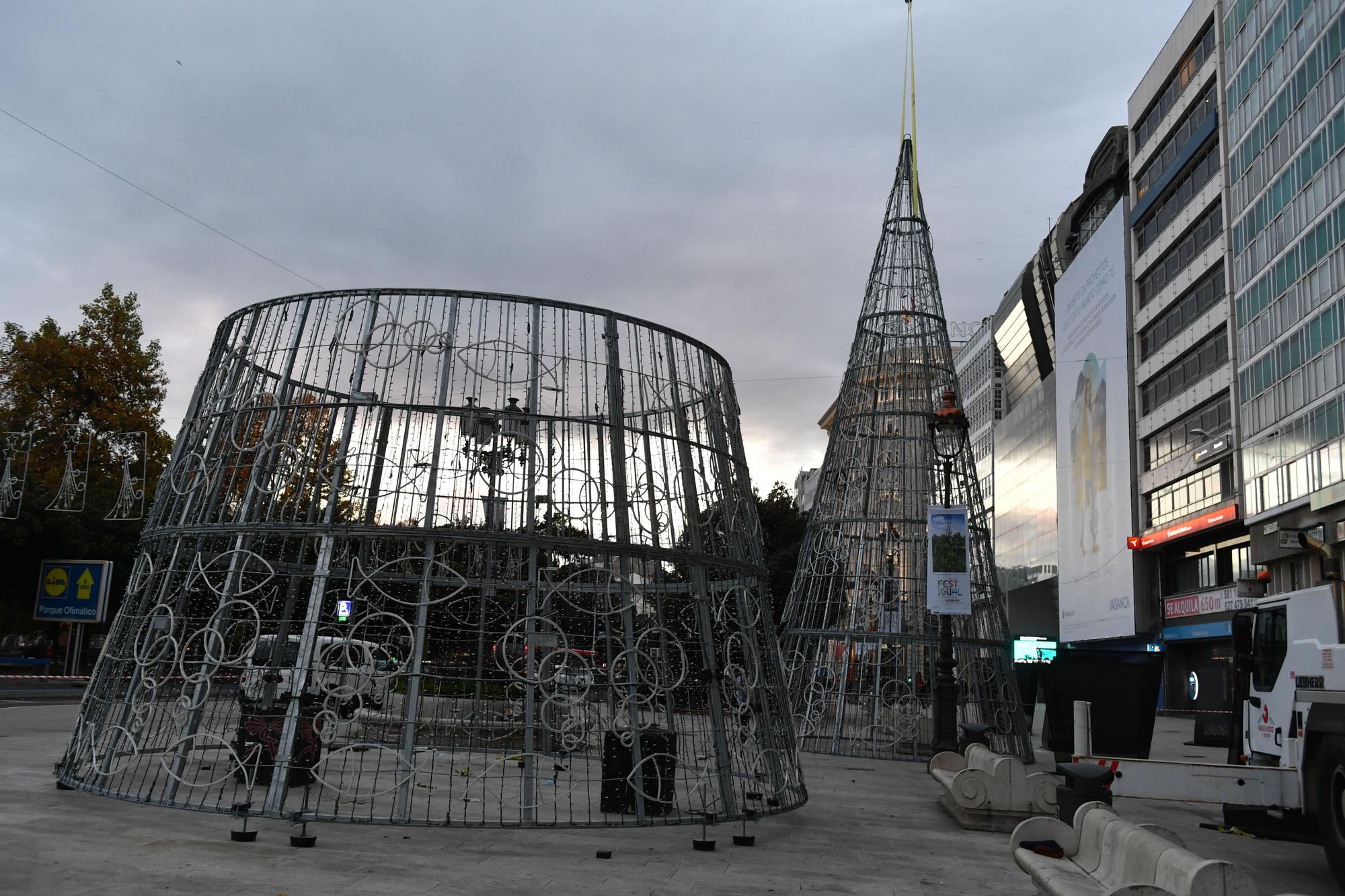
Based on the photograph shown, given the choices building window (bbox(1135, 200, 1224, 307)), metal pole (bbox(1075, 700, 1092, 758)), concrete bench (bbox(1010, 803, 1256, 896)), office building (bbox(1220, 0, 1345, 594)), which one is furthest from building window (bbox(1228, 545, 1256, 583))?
concrete bench (bbox(1010, 803, 1256, 896))

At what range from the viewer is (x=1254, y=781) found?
10.4 metres

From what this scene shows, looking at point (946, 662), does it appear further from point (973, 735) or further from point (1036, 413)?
point (1036, 413)

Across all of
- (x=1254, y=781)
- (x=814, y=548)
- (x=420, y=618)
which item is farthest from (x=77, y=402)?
(x=1254, y=781)

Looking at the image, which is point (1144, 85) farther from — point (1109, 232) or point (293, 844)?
point (293, 844)

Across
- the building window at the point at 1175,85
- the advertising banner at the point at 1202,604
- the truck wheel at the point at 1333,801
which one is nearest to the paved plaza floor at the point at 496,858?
the truck wheel at the point at 1333,801

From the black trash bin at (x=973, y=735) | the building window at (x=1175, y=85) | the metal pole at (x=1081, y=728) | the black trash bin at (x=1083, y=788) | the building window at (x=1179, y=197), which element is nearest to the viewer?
the black trash bin at (x=1083, y=788)

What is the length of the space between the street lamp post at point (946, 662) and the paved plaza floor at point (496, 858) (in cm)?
493

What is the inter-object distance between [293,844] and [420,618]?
1943 millimetres

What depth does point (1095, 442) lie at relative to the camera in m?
54.8

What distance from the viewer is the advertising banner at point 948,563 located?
53.6 ft

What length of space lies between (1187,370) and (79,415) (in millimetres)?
42110

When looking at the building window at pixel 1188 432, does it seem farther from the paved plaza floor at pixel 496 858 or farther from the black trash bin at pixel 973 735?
the paved plaza floor at pixel 496 858

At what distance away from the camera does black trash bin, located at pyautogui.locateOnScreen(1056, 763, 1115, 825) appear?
9391 millimetres

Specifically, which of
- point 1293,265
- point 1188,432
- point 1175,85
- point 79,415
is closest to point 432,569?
point 79,415
